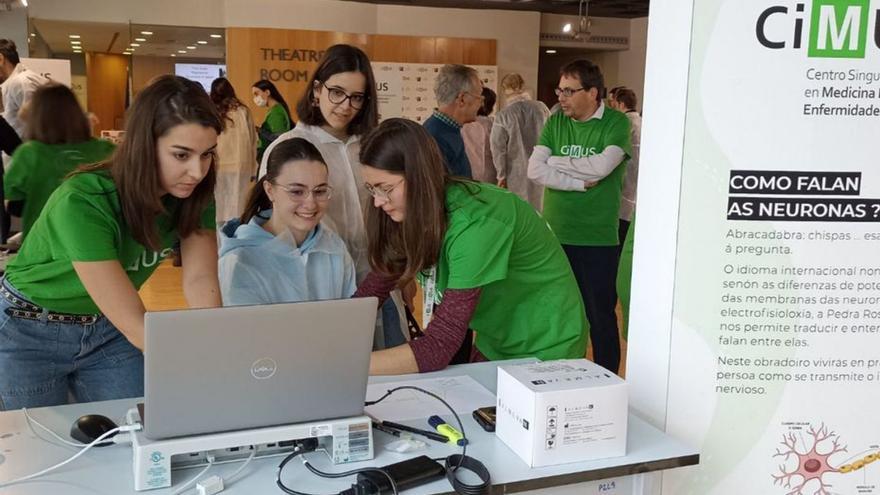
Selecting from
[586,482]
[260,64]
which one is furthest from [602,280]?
[260,64]

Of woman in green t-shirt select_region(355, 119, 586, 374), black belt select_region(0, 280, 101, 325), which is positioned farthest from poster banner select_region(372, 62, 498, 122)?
black belt select_region(0, 280, 101, 325)

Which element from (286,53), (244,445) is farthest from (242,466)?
(286,53)

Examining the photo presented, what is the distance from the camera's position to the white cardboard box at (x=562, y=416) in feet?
4.41

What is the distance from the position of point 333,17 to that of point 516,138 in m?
5.15

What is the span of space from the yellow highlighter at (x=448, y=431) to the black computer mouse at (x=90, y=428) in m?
0.59

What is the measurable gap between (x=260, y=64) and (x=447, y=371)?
7.52 metres

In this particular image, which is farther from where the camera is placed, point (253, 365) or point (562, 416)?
point (562, 416)

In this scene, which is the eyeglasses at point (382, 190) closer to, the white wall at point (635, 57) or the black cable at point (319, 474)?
the black cable at point (319, 474)

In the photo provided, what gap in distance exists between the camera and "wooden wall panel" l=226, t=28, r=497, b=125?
341 inches

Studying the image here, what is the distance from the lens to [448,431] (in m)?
1.46

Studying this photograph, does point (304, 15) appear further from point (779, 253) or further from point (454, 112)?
point (779, 253)

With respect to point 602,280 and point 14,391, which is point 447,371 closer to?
point 14,391

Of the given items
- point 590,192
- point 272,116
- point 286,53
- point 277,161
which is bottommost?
point 590,192

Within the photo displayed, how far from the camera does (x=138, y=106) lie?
67.2 inches
